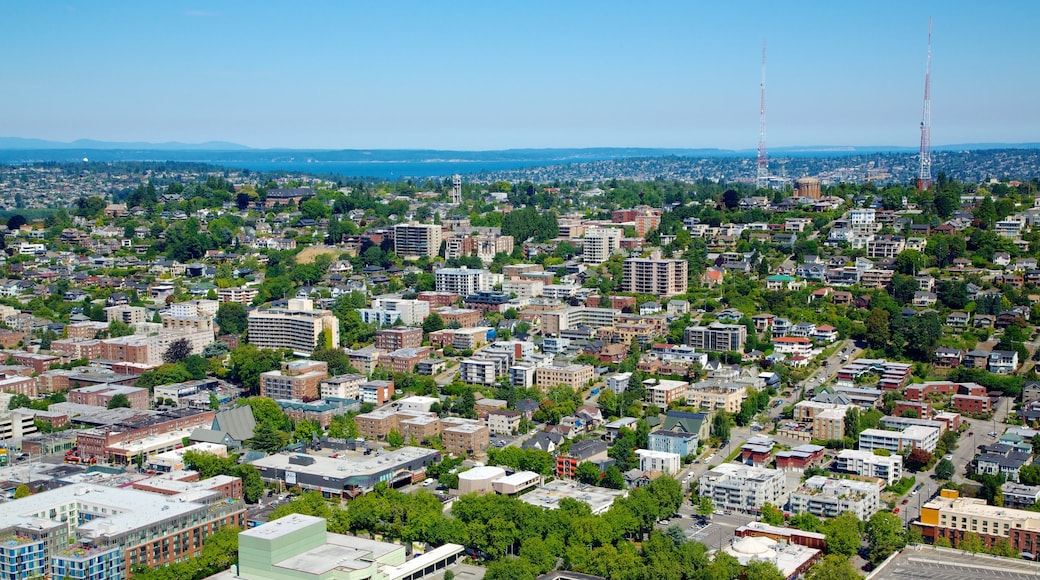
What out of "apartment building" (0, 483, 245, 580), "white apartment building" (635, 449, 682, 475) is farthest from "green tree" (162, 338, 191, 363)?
"white apartment building" (635, 449, 682, 475)

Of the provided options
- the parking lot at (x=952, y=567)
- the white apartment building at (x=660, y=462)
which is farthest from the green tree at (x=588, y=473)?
the parking lot at (x=952, y=567)

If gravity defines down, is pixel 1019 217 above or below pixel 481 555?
above

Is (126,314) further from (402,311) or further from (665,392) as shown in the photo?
(665,392)

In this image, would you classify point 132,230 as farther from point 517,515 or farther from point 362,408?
point 517,515

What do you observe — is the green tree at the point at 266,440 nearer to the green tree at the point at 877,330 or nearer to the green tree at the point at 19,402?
the green tree at the point at 19,402

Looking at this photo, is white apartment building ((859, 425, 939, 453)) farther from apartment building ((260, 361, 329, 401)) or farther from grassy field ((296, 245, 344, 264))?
grassy field ((296, 245, 344, 264))

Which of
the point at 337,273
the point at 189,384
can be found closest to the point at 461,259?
the point at 337,273
